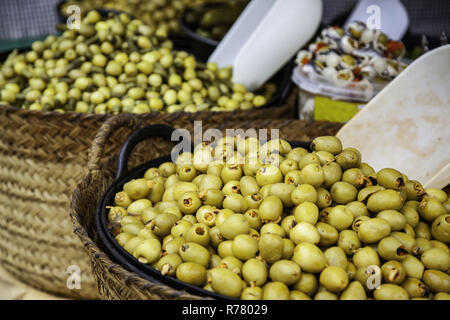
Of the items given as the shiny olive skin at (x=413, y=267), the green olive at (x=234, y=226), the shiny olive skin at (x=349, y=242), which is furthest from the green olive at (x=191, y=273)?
the shiny olive skin at (x=413, y=267)

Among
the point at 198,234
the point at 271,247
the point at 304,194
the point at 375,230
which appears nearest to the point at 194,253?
the point at 198,234

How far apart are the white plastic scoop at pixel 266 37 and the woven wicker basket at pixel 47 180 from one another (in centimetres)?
32

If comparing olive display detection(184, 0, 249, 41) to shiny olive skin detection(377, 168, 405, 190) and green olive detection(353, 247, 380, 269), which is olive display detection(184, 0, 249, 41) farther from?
green olive detection(353, 247, 380, 269)

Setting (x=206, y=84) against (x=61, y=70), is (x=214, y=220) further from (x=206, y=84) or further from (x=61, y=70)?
(x=61, y=70)

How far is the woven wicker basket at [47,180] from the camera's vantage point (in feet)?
5.10

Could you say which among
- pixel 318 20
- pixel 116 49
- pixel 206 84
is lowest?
pixel 206 84

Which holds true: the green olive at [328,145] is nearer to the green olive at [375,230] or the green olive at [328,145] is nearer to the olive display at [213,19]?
the green olive at [375,230]

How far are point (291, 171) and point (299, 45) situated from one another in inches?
47.0

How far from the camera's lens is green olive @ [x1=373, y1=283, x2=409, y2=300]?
76 cm

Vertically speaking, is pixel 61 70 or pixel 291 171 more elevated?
pixel 291 171

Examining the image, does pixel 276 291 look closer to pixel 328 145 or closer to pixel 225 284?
pixel 225 284

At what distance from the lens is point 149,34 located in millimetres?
2092

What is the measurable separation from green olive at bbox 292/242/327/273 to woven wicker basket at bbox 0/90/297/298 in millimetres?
827

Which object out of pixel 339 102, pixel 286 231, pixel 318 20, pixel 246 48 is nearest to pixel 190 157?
pixel 286 231
